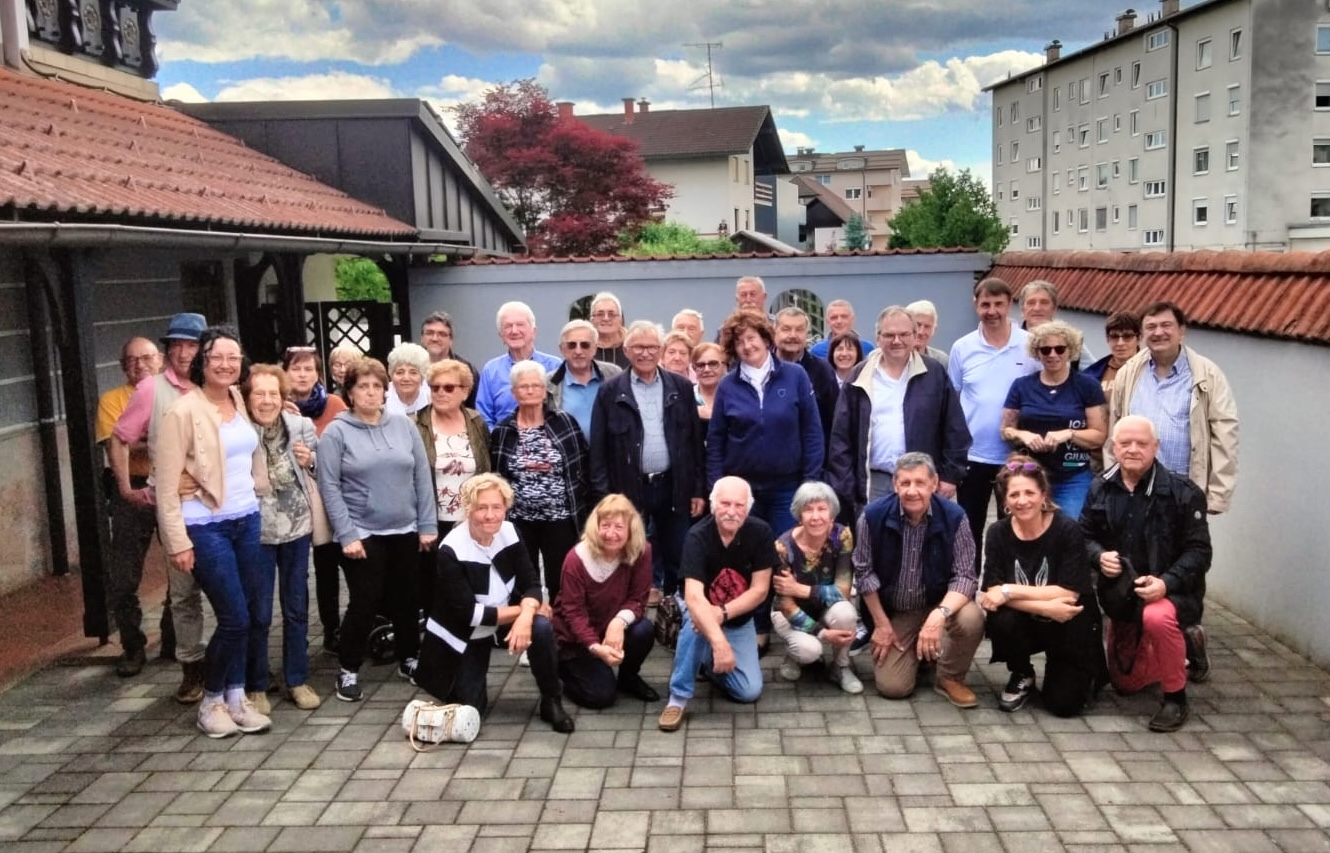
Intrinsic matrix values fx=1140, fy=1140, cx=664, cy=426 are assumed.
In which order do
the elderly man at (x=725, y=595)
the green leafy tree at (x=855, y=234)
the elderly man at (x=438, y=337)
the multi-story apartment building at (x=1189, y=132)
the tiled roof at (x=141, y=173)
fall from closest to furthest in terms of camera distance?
the elderly man at (x=725, y=595) → the elderly man at (x=438, y=337) → the tiled roof at (x=141, y=173) → the multi-story apartment building at (x=1189, y=132) → the green leafy tree at (x=855, y=234)

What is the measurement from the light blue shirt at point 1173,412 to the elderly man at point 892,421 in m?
0.95

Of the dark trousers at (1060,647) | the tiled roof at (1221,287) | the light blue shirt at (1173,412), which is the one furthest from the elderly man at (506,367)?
the tiled roof at (1221,287)

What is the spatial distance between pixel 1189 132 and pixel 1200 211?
3267 millimetres

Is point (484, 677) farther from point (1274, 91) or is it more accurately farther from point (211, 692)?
point (1274, 91)

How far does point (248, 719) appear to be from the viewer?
534cm

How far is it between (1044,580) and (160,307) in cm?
835

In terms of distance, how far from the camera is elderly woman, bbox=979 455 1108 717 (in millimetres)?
5277

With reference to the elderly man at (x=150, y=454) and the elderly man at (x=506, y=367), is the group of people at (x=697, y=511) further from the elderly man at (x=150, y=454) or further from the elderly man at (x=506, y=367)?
the elderly man at (x=506, y=367)

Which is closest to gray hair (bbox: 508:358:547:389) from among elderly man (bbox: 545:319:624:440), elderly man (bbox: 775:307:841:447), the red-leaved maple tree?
elderly man (bbox: 545:319:624:440)

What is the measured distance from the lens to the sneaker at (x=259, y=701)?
18.0 feet

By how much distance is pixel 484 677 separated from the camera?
5.46 meters

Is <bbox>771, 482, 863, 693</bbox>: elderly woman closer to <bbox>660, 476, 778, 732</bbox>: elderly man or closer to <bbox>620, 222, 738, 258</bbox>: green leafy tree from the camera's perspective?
<bbox>660, 476, 778, 732</bbox>: elderly man

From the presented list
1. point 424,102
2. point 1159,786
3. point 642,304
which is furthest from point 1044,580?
point 424,102

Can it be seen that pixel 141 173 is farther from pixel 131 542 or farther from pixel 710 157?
pixel 710 157
